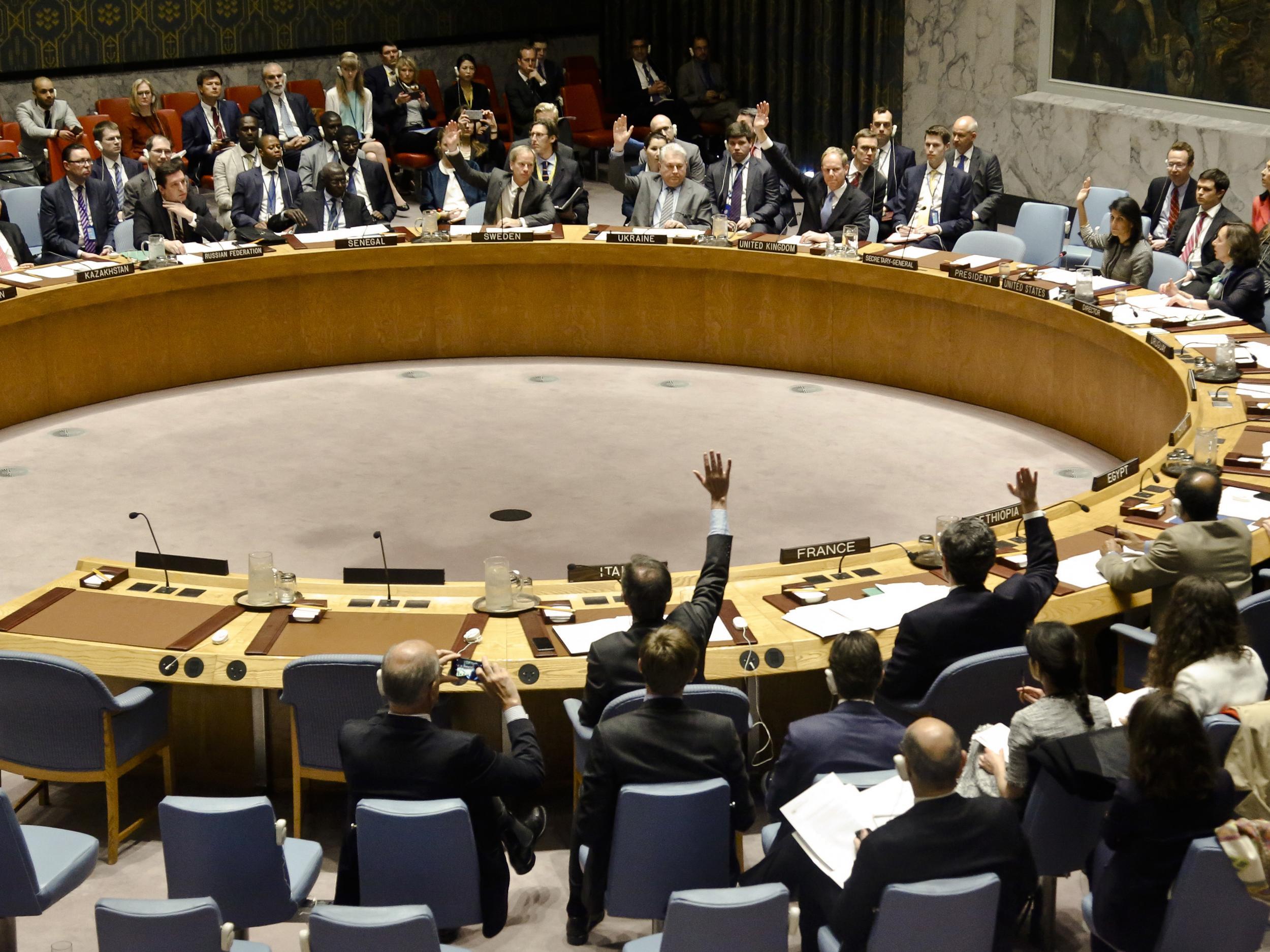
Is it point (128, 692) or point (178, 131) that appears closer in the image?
point (128, 692)

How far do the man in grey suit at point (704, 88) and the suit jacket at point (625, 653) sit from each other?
11688mm

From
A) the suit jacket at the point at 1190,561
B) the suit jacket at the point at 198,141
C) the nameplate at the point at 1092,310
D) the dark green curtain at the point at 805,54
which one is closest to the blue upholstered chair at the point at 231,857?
the suit jacket at the point at 1190,561

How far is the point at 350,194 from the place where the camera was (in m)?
10.3

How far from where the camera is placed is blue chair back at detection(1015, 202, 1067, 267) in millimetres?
9852

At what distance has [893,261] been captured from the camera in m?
9.27

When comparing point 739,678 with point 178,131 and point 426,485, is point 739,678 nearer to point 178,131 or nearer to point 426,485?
point 426,485

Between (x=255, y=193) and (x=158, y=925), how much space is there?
784 cm

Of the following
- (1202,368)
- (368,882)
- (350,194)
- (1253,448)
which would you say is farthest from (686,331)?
(368,882)

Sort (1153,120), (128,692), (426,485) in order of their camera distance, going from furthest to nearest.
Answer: (1153,120), (426,485), (128,692)

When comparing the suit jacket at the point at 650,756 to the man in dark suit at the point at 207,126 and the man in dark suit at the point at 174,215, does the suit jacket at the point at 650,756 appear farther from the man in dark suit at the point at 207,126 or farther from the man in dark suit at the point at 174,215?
the man in dark suit at the point at 207,126

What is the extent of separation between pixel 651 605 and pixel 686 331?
6.13 meters

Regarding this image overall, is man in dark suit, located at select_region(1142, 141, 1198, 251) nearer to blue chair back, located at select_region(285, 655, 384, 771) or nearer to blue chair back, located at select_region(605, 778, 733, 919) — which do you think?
blue chair back, located at select_region(285, 655, 384, 771)

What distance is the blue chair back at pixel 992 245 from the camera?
9.41 m

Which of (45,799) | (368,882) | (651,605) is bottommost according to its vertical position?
(45,799)
